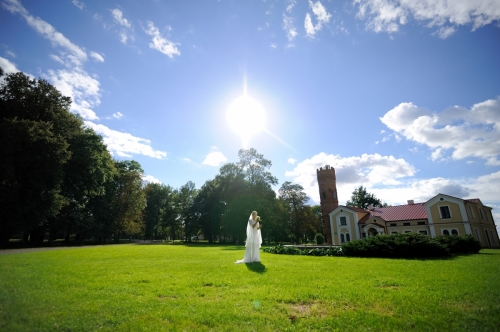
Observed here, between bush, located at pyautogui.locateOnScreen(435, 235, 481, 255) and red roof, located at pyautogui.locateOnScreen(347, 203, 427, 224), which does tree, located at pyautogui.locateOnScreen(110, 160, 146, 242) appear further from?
bush, located at pyautogui.locateOnScreen(435, 235, 481, 255)

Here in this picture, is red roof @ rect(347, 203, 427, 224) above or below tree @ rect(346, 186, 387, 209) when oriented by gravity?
below

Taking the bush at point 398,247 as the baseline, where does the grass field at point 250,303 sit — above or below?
below

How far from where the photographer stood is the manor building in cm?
3775

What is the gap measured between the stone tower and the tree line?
355 inches

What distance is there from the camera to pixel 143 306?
5.50 m

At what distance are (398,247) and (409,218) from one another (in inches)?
1299

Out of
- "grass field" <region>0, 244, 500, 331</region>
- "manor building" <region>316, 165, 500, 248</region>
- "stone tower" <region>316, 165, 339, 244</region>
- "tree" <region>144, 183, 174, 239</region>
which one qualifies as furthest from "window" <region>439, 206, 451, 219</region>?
"tree" <region>144, 183, 174, 239</region>

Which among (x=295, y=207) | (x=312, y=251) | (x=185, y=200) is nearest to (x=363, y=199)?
(x=295, y=207)

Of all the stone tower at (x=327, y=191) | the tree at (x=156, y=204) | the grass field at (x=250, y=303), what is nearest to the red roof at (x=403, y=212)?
the stone tower at (x=327, y=191)

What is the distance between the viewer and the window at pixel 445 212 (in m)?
38.5

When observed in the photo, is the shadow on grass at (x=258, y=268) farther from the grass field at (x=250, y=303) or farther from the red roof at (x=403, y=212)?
the red roof at (x=403, y=212)

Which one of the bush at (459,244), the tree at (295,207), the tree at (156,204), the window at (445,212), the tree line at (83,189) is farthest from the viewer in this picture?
the tree at (156,204)

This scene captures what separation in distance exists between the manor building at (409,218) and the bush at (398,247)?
24634 mm

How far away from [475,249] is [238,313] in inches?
947
